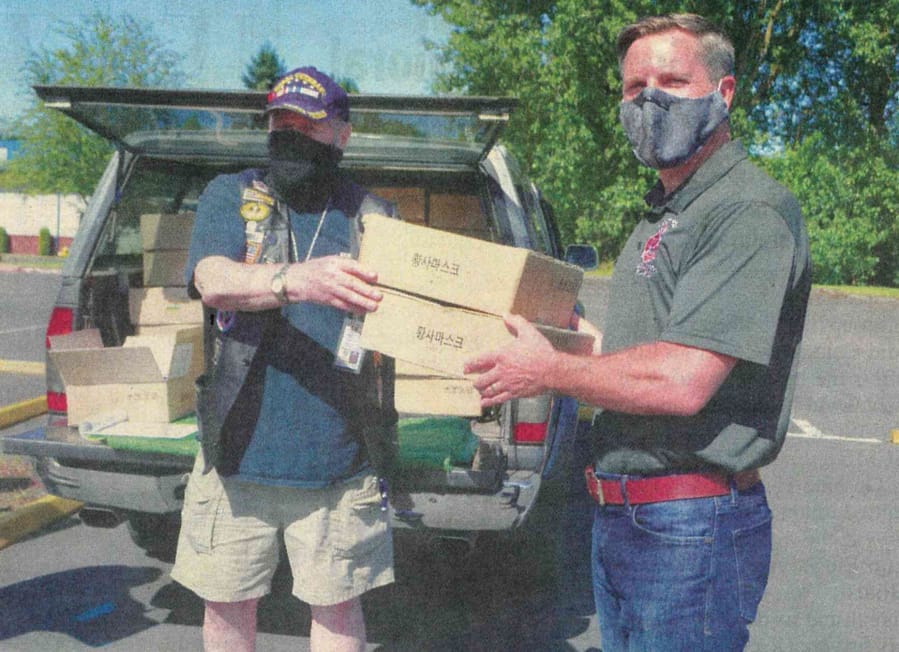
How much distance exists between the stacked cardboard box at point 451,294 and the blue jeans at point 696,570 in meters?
0.51

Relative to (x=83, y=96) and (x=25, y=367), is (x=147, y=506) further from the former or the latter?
(x=25, y=367)

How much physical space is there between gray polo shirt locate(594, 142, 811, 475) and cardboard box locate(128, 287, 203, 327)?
3.44 m

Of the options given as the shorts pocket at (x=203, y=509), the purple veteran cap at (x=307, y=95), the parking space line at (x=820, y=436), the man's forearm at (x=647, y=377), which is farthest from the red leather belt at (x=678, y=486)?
the parking space line at (x=820, y=436)

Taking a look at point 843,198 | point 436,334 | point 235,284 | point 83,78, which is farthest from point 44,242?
point 436,334

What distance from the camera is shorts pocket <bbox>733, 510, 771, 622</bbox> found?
205cm

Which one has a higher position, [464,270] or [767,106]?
[767,106]

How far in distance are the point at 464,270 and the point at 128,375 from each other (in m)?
2.58

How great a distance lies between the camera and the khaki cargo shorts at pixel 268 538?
2.80 m

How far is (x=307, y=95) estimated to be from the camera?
2.73 m

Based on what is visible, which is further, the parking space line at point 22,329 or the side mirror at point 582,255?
the parking space line at point 22,329

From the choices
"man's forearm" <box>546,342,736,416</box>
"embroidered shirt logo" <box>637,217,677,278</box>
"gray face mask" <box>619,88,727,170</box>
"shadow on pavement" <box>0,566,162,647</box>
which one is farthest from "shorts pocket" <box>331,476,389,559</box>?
"shadow on pavement" <box>0,566,162,647</box>

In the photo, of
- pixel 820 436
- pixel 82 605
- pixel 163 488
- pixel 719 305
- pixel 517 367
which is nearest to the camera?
pixel 719 305

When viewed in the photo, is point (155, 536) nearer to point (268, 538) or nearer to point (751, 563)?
point (268, 538)

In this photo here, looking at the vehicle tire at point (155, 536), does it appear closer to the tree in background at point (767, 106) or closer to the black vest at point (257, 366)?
the black vest at point (257, 366)
